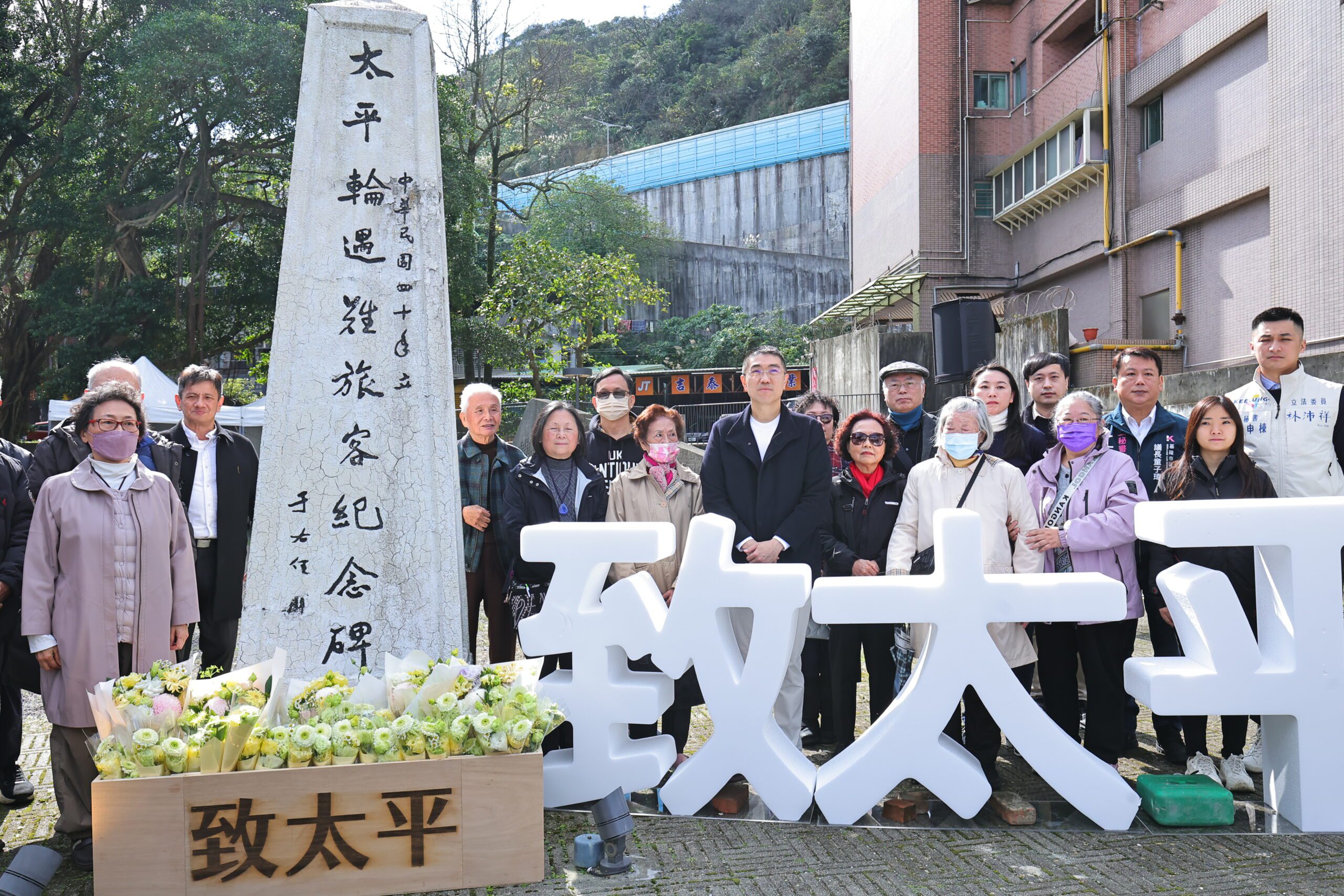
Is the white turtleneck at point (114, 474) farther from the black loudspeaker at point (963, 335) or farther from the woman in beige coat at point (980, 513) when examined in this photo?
the black loudspeaker at point (963, 335)

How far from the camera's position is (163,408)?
1422cm

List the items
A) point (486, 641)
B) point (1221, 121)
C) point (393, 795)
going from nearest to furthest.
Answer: point (393, 795), point (486, 641), point (1221, 121)

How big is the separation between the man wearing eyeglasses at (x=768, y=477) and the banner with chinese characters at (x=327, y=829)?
4.74 feet

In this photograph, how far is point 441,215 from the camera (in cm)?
412

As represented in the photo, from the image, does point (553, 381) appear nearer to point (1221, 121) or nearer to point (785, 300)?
point (1221, 121)

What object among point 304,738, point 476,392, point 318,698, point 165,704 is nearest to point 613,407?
point 476,392

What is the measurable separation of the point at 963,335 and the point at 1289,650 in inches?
308

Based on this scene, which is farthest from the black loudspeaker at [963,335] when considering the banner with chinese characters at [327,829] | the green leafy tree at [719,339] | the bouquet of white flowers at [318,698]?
the green leafy tree at [719,339]

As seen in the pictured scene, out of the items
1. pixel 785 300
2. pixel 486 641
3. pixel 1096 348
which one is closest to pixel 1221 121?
pixel 1096 348

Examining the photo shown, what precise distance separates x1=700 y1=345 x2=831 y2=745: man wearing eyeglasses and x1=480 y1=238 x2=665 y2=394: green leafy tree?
1367cm

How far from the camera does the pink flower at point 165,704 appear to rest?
10.2 ft

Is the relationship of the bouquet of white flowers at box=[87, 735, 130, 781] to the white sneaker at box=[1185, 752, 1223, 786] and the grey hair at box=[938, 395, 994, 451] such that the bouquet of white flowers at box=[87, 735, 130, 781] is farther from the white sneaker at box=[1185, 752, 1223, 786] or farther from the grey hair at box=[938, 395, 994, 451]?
the white sneaker at box=[1185, 752, 1223, 786]

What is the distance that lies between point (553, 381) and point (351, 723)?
16.1 metres

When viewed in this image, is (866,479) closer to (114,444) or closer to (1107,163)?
(114,444)
